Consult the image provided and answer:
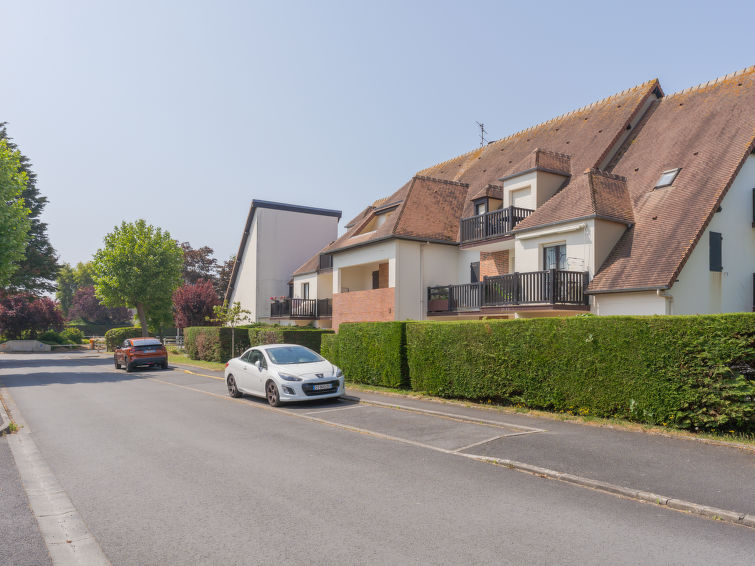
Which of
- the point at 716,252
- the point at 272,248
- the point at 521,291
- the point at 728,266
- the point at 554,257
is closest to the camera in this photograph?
the point at 716,252

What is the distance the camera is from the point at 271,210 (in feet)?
138

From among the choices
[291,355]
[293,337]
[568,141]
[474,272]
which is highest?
[568,141]

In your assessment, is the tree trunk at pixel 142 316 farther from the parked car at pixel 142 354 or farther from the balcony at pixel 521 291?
the balcony at pixel 521 291

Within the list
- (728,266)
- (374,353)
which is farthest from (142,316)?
(728,266)

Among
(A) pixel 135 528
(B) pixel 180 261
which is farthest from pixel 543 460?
(B) pixel 180 261

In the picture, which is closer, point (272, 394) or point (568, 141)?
point (272, 394)

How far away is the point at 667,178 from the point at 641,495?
51.2ft

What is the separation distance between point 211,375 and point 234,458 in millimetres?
16488

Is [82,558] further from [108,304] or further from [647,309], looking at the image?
[108,304]

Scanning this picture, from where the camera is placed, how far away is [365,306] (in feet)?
85.0

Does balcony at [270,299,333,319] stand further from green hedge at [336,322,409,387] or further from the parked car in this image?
green hedge at [336,322,409,387]

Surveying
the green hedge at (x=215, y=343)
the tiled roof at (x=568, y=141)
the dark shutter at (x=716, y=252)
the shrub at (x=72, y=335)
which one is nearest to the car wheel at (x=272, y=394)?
the dark shutter at (x=716, y=252)

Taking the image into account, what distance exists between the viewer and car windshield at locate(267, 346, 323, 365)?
1495 centimetres

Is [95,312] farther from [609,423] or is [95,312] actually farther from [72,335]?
[609,423]
